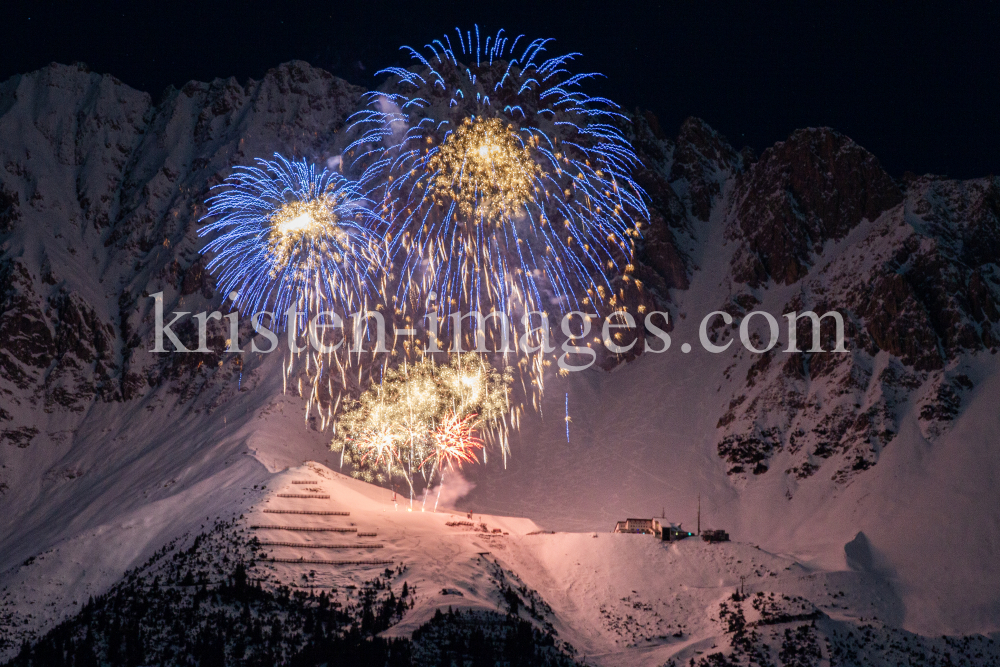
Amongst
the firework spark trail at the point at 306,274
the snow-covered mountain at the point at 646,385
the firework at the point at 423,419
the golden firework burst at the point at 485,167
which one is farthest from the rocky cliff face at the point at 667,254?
the golden firework burst at the point at 485,167

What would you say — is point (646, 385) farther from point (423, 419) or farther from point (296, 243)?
point (296, 243)

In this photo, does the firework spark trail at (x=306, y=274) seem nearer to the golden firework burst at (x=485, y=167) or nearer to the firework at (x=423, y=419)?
the firework at (x=423, y=419)

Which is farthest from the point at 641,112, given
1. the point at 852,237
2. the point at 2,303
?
the point at 2,303

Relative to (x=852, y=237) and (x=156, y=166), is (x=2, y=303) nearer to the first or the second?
(x=156, y=166)

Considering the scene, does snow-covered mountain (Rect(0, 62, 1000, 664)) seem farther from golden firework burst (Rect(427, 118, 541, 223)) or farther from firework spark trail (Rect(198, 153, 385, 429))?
golden firework burst (Rect(427, 118, 541, 223))

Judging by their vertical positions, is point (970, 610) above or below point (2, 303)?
below
